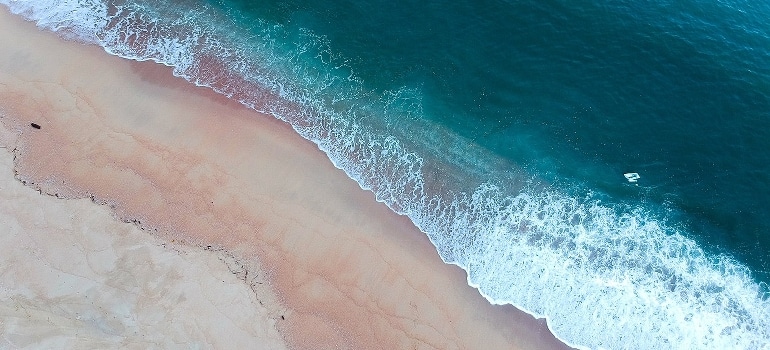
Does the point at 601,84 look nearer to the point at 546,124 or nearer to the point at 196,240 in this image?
the point at 546,124

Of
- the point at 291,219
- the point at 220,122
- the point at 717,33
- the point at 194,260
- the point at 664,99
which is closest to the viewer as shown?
the point at 194,260

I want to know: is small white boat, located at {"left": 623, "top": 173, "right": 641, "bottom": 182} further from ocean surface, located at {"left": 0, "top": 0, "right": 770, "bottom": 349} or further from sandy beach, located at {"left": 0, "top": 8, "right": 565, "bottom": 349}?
sandy beach, located at {"left": 0, "top": 8, "right": 565, "bottom": 349}

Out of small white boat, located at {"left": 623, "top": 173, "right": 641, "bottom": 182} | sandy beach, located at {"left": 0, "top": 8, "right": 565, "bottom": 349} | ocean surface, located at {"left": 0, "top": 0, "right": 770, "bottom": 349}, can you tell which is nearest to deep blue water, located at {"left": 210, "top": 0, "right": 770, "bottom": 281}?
ocean surface, located at {"left": 0, "top": 0, "right": 770, "bottom": 349}

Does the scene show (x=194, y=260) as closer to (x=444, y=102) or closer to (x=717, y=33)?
(x=444, y=102)

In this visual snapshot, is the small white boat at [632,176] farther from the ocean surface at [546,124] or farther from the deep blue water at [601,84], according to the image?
the deep blue water at [601,84]

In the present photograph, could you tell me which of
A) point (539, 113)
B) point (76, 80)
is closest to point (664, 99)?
point (539, 113)
